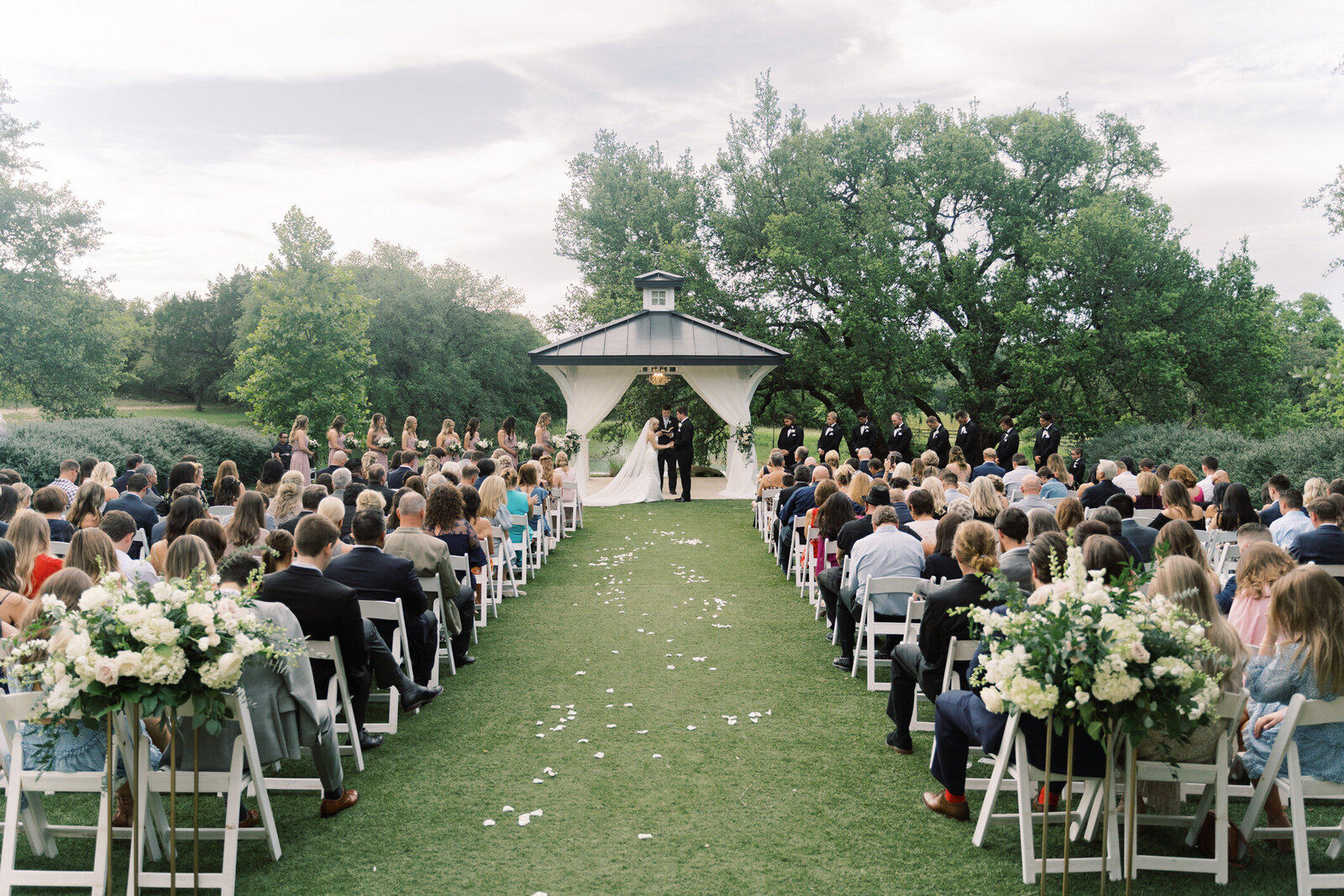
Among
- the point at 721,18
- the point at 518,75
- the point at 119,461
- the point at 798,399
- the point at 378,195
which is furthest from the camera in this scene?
the point at 378,195

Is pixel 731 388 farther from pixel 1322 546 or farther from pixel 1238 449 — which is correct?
pixel 1322 546

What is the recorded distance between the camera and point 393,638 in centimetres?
565

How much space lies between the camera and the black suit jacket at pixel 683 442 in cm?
1703

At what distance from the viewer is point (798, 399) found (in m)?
23.9

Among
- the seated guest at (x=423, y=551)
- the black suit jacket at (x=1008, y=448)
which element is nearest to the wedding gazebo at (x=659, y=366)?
the black suit jacket at (x=1008, y=448)

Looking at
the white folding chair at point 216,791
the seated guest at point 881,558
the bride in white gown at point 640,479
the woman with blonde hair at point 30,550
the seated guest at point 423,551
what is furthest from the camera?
the bride in white gown at point 640,479

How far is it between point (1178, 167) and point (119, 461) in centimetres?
2613

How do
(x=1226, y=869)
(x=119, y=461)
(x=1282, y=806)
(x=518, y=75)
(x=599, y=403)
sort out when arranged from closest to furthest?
(x=1226, y=869) < (x=1282, y=806) < (x=119, y=461) < (x=599, y=403) < (x=518, y=75)

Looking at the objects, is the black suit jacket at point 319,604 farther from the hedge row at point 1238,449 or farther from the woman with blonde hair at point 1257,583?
the hedge row at point 1238,449

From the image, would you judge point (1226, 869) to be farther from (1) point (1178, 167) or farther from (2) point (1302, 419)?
(2) point (1302, 419)

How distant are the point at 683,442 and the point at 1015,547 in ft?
40.1

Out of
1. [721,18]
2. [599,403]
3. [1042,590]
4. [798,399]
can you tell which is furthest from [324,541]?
[798,399]

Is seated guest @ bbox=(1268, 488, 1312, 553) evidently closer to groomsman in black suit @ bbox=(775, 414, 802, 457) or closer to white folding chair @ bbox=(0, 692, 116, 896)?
white folding chair @ bbox=(0, 692, 116, 896)

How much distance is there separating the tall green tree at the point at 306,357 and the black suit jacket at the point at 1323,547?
75.1 feet
